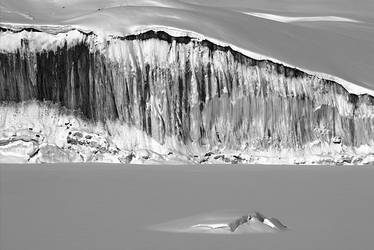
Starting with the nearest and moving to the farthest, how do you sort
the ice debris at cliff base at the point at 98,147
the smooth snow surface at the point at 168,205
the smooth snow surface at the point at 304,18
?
the smooth snow surface at the point at 168,205 → the ice debris at cliff base at the point at 98,147 → the smooth snow surface at the point at 304,18

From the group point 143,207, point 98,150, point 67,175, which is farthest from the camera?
point 98,150

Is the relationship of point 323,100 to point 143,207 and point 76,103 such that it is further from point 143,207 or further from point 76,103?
point 143,207

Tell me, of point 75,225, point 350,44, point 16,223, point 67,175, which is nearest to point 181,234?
point 75,225

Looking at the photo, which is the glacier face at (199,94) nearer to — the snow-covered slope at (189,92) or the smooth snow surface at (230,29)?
the snow-covered slope at (189,92)

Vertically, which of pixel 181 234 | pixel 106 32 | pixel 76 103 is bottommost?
pixel 181 234

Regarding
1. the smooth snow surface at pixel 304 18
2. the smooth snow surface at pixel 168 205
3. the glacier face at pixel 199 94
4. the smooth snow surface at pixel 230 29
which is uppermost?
the smooth snow surface at pixel 304 18

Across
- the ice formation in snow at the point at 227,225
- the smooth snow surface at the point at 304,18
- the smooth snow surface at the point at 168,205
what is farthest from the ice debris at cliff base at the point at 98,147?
the smooth snow surface at the point at 304,18
